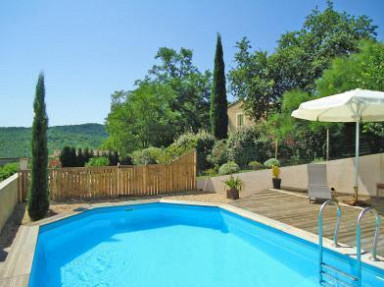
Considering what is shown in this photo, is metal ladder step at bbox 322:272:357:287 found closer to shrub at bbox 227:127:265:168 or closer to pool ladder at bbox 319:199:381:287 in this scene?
pool ladder at bbox 319:199:381:287

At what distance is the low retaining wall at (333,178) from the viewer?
9.24 metres

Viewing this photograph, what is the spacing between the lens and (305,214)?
23.6ft

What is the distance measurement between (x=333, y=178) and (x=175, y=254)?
6.52 meters

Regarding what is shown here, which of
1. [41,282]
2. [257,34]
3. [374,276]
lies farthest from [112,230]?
[257,34]

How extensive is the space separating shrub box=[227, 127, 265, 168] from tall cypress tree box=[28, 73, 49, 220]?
30.4ft

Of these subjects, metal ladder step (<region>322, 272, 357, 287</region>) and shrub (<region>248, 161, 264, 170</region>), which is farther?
shrub (<region>248, 161, 264, 170</region>)

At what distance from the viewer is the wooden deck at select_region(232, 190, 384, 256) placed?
5549 mm

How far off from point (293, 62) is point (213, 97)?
18.4 ft

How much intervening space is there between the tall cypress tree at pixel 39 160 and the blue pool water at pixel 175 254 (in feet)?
2.60

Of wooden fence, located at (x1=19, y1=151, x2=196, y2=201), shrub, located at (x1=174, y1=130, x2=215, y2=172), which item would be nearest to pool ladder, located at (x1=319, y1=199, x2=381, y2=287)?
wooden fence, located at (x1=19, y1=151, x2=196, y2=201)

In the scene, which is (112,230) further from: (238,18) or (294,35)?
(294,35)

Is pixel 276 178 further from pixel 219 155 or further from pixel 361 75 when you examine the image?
pixel 219 155

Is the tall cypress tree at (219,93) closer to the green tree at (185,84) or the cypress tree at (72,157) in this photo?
the green tree at (185,84)

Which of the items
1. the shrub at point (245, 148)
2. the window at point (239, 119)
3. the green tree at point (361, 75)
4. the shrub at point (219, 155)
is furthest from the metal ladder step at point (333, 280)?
the window at point (239, 119)
